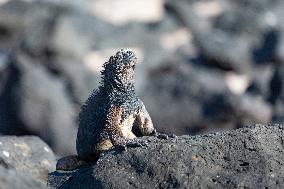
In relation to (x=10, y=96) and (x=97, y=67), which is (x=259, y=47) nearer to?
(x=97, y=67)

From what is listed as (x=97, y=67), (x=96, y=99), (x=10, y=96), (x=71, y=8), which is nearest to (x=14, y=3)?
(x=71, y=8)

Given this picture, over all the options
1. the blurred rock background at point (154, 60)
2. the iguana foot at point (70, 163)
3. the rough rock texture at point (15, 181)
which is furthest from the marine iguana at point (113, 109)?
the blurred rock background at point (154, 60)

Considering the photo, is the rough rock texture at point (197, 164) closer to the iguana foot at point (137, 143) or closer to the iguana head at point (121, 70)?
the iguana foot at point (137, 143)

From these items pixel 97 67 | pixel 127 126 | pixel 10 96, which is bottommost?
pixel 127 126

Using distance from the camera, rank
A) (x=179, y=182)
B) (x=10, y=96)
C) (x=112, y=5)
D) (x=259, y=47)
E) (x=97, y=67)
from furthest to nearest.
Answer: (x=112, y=5) < (x=259, y=47) < (x=97, y=67) < (x=10, y=96) < (x=179, y=182)

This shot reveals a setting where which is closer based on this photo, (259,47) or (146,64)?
(146,64)

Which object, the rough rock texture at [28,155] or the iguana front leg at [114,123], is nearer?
the iguana front leg at [114,123]
